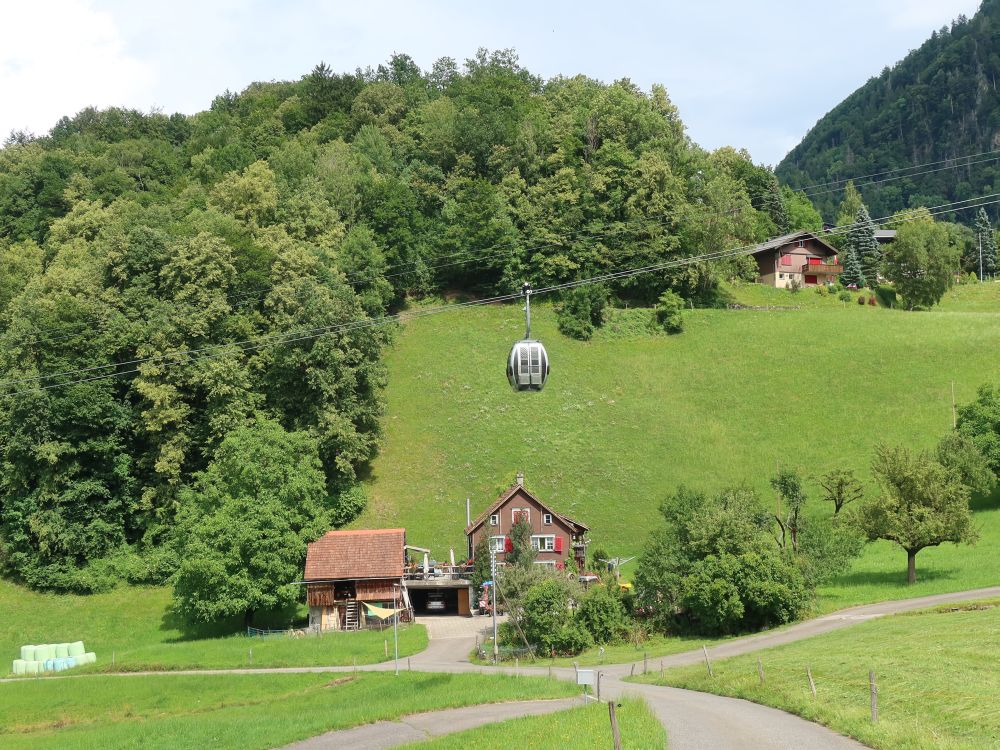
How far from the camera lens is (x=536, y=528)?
57.5 metres

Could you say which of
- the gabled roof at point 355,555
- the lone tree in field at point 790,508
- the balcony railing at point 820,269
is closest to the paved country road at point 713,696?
the gabled roof at point 355,555

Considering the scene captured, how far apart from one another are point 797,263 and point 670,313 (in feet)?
77.8

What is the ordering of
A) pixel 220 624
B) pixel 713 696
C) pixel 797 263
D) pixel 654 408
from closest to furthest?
pixel 713 696, pixel 220 624, pixel 654 408, pixel 797 263

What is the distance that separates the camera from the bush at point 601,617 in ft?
141

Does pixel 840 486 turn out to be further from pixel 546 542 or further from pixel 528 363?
pixel 528 363

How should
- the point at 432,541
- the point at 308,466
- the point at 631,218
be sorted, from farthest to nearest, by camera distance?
the point at 631,218
the point at 432,541
the point at 308,466

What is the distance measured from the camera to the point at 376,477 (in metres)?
66.7

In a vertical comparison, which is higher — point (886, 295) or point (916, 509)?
point (886, 295)

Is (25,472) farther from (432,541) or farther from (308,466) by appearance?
(432,541)

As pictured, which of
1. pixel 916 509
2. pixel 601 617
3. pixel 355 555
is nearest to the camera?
pixel 601 617

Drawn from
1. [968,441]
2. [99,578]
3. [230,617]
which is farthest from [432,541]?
[968,441]

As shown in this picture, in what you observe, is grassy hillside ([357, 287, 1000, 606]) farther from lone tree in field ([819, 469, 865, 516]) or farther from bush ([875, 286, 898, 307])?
bush ([875, 286, 898, 307])

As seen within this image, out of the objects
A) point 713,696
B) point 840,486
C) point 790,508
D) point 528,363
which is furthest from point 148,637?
point 840,486

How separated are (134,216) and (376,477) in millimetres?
32463
